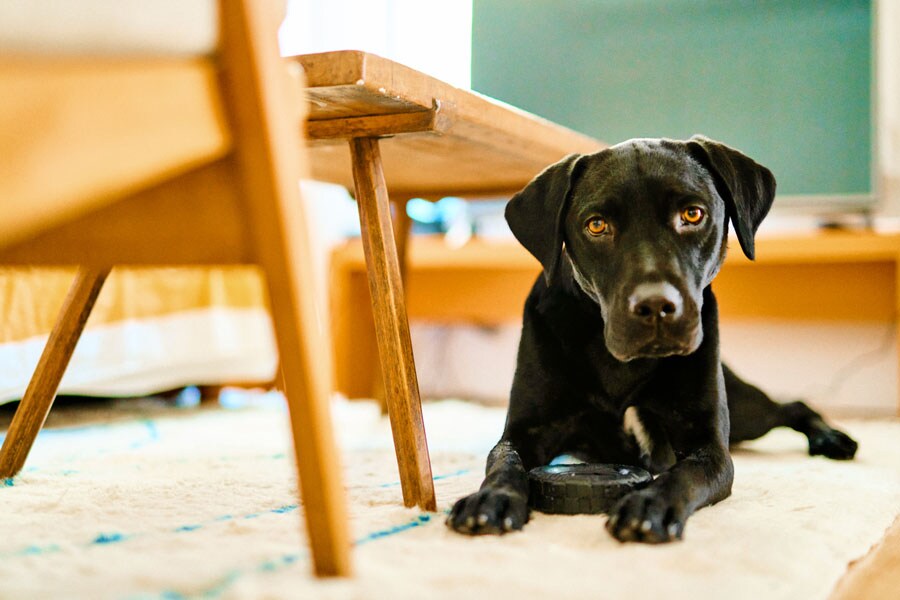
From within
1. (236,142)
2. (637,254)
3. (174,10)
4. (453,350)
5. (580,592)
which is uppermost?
(174,10)

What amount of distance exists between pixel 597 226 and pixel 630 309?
0.21 metres

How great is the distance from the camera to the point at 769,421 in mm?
2027

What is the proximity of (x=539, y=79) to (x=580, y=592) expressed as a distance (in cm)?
277

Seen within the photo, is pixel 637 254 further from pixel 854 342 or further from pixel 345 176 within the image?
pixel 854 342

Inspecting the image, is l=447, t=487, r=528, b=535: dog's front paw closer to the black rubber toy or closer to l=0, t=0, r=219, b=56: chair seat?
the black rubber toy

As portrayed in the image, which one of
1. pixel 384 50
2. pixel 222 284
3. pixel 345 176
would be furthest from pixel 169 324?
pixel 384 50

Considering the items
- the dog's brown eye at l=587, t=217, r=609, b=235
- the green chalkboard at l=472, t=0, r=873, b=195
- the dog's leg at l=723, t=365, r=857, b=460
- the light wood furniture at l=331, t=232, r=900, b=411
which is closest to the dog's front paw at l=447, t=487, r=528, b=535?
the dog's brown eye at l=587, t=217, r=609, b=235

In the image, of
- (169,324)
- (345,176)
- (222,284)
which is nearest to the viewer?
(345,176)

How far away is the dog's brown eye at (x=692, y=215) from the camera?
1.45 m

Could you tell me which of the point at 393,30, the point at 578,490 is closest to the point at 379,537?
the point at 578,490

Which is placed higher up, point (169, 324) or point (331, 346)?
point (169, 324)

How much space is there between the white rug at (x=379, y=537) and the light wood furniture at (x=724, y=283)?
1245 mm

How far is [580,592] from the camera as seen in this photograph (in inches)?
34.8

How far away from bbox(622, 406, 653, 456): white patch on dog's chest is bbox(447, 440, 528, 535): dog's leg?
1.00ft
